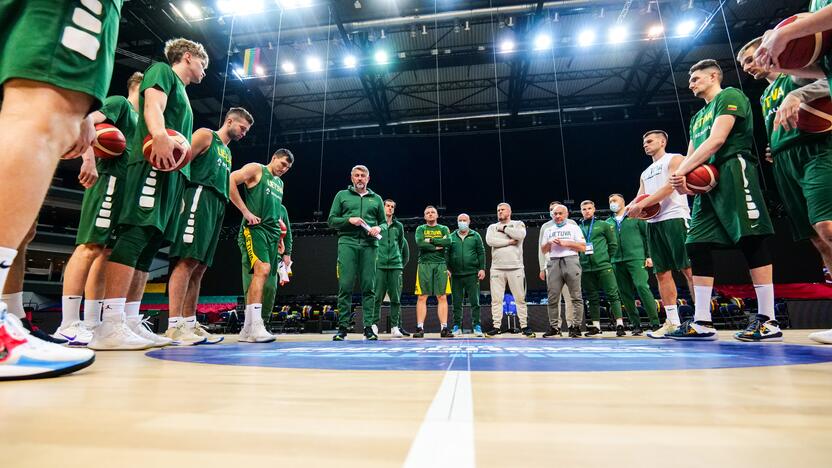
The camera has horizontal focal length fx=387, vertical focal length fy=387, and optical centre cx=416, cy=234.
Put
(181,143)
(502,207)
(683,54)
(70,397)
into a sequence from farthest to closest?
(683,54)
(502,207)
(181,143)
(70,397)

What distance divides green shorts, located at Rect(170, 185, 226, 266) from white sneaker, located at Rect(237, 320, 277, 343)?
570mm

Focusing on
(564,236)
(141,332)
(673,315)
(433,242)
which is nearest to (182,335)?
(141,332)

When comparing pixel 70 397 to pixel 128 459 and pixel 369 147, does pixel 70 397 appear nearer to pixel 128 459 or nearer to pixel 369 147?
pixel 128 459

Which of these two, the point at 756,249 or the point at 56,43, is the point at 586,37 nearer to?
the point at 756,249

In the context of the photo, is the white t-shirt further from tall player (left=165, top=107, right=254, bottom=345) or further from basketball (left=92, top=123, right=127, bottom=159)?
basketball (left=92, top=123, right=127, bottom=159)

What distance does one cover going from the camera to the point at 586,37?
841 cm

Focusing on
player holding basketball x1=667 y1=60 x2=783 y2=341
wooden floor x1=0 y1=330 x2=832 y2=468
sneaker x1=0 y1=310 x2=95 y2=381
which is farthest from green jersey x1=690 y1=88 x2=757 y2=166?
sneaker x1=0 y1=310 x2=95 y2=381

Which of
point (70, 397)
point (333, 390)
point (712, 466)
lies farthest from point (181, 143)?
point (712, 466)

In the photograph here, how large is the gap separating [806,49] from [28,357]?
7.19 ft

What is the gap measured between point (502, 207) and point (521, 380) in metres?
Answer: 3.93

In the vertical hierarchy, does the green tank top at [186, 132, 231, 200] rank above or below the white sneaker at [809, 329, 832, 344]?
above

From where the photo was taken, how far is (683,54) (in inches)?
343

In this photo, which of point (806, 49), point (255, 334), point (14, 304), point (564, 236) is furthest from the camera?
point (564, 236)

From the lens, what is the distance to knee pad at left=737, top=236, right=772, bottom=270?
2.22m
